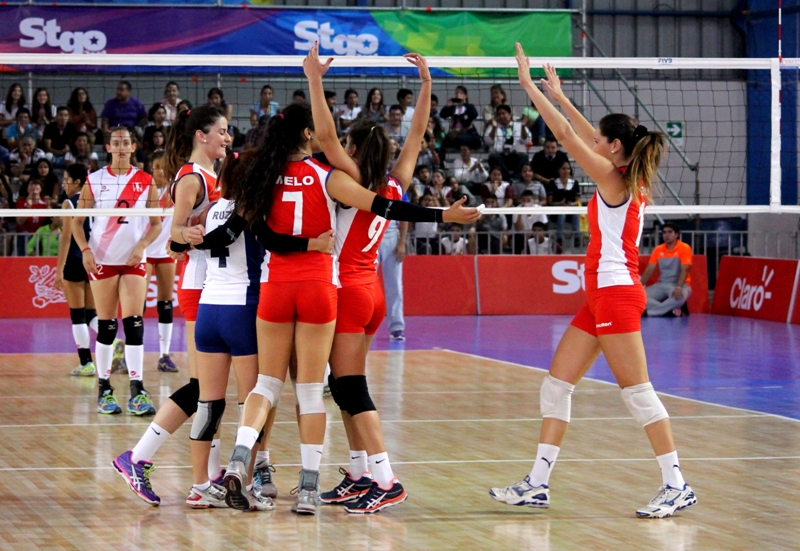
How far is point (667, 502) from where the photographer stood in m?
5.06

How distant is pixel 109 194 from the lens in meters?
8.24

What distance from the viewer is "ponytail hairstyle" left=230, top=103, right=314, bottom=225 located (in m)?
4.92

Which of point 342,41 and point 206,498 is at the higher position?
point 342,41

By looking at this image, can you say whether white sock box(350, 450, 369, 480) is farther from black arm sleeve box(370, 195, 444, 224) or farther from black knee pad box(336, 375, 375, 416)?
black arm sleeve box(370, 195, 444, 224)

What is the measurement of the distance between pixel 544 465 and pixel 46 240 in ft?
35.1

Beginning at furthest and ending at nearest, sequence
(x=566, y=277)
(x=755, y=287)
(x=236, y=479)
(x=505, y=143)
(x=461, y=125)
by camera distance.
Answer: (x=461, y=125) < (x=505, y=143) < (x=566, y=277) < (x=755, y=287) < (x=236, y=479)

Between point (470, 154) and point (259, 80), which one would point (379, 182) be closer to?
point (470, 154)

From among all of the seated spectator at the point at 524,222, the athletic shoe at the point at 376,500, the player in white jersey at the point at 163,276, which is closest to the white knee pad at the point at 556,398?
the athletic shoe at the point at 376,500

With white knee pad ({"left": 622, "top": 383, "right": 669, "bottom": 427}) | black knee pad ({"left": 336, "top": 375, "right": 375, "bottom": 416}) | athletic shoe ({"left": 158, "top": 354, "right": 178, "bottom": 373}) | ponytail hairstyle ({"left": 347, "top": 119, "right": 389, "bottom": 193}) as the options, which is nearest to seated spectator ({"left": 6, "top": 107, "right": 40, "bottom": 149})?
athletic shoe ({"left": 158, "top": 354, "right": 178, "bottom": 373})

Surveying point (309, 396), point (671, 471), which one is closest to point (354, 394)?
point (309, 396)

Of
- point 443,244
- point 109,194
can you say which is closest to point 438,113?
point 443,244

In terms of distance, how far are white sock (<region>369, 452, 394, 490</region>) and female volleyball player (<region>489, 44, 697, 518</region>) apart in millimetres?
516

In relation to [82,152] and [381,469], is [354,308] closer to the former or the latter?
[381,469]

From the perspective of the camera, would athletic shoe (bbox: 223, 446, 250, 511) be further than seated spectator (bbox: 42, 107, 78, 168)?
No
